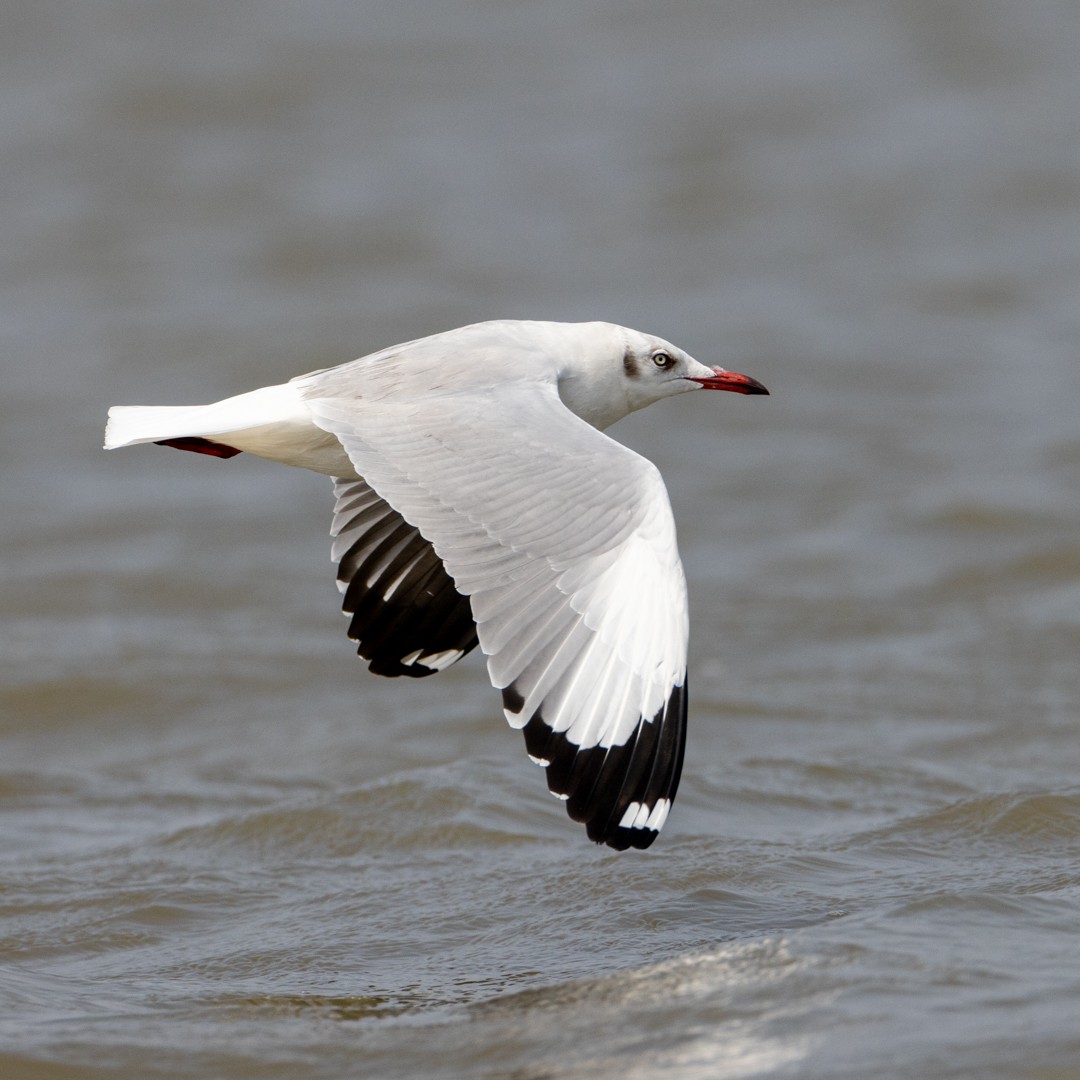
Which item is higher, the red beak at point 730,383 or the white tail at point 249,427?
the white tail at point 249,427

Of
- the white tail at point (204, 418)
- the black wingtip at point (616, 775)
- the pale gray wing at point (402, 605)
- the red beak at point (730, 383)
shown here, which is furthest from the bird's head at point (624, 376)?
the black wingtip at point (616, 775)

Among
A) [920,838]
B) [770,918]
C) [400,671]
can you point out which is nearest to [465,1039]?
[770,918]

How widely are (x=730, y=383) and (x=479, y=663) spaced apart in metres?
2.54

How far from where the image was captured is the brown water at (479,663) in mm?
3895

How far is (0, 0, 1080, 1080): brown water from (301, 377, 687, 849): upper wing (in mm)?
466

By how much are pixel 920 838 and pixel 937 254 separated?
7682 mm

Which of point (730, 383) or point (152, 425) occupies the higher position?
point (152, 425)

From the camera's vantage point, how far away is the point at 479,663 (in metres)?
7.71

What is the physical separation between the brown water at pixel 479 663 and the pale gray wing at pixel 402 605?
1.95 ft

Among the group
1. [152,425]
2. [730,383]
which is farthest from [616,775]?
[730,383]

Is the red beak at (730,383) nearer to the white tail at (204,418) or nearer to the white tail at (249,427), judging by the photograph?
the white tail at (249,427)

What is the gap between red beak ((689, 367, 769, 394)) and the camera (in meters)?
5.46

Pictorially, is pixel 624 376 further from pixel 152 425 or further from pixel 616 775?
pixel 616 775

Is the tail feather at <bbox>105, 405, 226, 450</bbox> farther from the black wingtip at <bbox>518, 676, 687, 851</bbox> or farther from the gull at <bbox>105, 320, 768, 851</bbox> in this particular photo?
the black wingtip at <bbox>518, 676, 687, 851</bbox>
